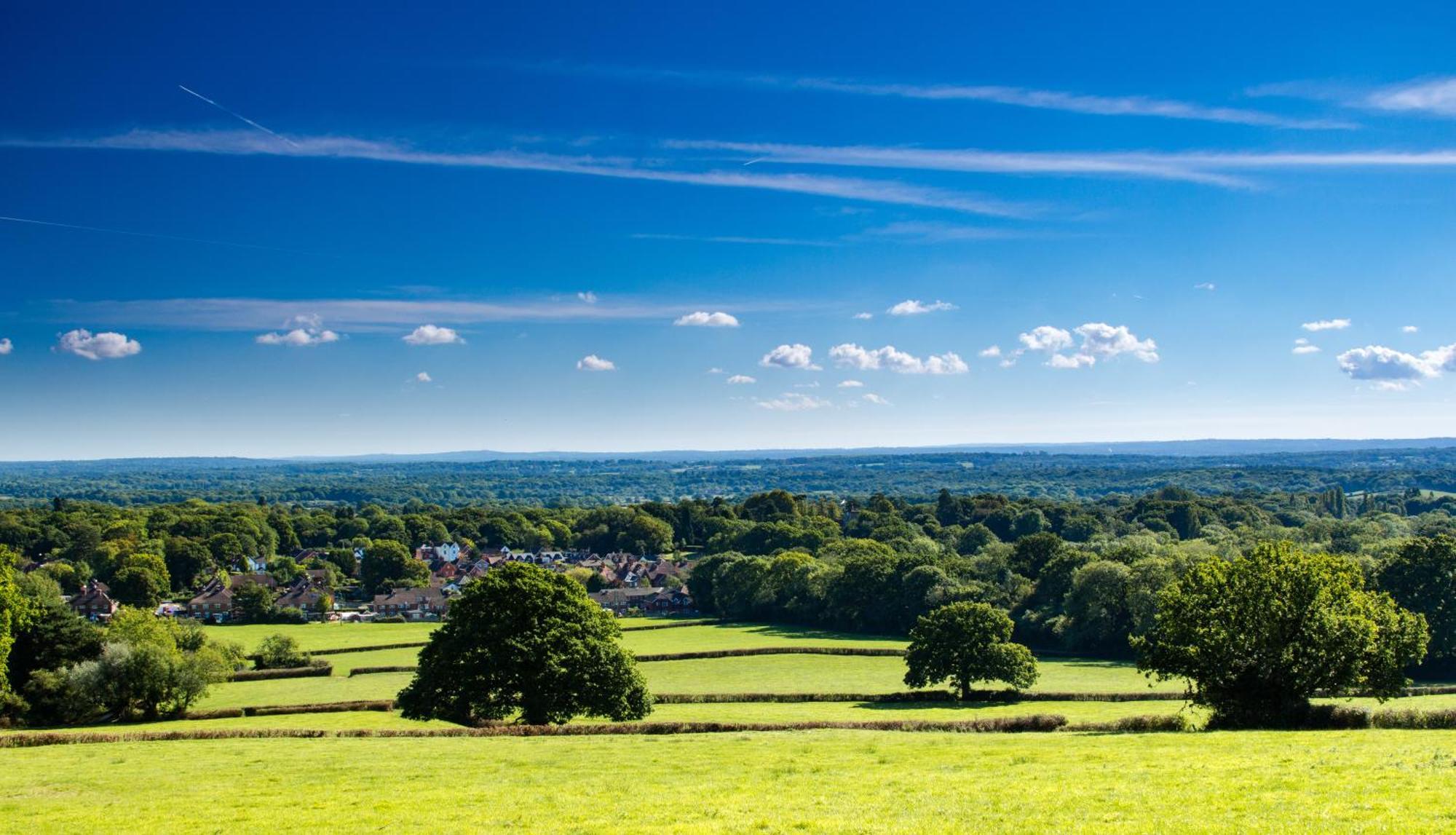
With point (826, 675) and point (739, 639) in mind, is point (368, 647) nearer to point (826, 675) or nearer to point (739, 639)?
point (739, 639)

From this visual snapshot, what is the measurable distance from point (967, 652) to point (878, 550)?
68.0 meters

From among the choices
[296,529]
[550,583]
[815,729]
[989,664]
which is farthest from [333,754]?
[296,529]

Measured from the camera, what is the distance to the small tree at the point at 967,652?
168ft

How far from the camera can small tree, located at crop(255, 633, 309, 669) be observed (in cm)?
7138

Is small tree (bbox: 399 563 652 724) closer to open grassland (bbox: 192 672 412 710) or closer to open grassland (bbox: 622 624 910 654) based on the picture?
open grassland (bbox: 192 672 412 710)

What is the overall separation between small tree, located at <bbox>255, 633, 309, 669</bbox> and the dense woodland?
26482mm

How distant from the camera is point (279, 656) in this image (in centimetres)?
7162

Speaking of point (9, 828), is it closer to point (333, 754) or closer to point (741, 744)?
point (333, 754)

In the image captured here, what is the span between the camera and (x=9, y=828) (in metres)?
20.9

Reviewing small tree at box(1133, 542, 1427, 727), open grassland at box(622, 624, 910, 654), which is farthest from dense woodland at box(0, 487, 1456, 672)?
small tree at box(1133, 542, 1427, 727)

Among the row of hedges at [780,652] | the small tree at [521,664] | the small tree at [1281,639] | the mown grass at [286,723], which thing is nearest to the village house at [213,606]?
the row of hedges at [780,652]

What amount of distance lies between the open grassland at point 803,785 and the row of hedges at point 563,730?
2982 mm

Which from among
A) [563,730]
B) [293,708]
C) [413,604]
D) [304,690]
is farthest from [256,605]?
[563,730]

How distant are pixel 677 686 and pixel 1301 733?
39170 millimetres
